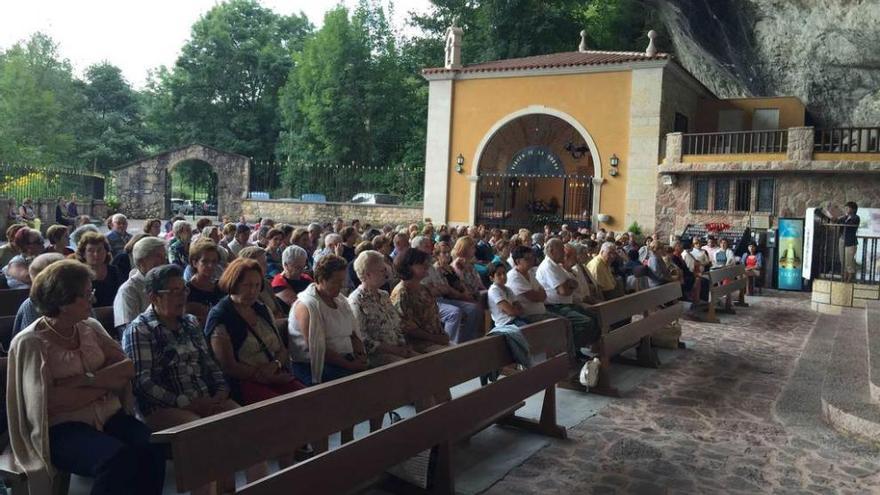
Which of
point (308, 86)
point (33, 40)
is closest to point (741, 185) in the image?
point (308, 86)

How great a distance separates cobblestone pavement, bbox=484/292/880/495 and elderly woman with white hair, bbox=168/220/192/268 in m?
4.61

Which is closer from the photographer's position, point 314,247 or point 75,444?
point 75,444

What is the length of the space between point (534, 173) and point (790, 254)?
301 inches

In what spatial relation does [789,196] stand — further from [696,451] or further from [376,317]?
[376,317]

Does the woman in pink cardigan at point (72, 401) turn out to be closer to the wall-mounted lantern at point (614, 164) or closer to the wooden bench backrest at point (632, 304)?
the wooden bench backrest at point (632, 304)

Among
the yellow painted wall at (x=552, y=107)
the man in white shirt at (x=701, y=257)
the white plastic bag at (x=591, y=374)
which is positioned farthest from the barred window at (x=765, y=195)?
the white plastic bag at (x=591, y=374)

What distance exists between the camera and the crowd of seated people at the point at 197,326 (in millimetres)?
2922

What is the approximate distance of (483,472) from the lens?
13.5 feet

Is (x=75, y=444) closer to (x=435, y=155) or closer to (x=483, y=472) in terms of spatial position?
(x=483, y=472)

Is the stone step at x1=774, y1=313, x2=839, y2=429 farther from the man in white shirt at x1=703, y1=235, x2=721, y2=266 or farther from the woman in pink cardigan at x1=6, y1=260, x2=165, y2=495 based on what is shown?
the man in white shirt at x1=703, y1=235, x2=721, y2=266

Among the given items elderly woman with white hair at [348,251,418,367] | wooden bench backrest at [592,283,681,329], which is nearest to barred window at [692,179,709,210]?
wooden bench backrest at [592,283,681,329]

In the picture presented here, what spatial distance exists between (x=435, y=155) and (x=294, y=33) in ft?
80.1

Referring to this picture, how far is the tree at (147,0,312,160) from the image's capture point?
37250 mm

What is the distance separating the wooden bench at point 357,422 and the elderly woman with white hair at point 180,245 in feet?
13.5
